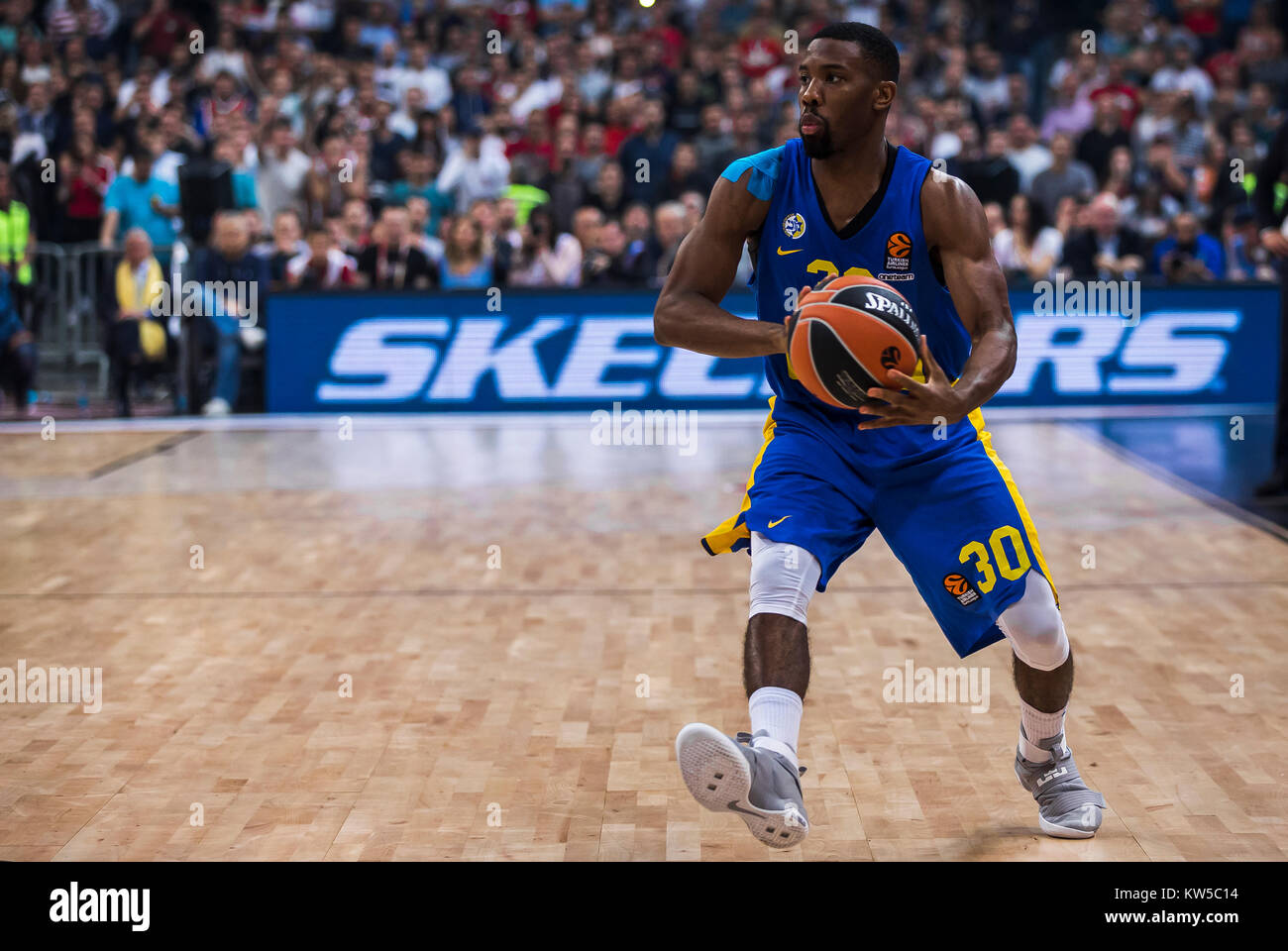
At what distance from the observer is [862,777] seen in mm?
4477

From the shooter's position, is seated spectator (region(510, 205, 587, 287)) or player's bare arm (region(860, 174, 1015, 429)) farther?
seated spectator (region(510, 205, 587, 287))

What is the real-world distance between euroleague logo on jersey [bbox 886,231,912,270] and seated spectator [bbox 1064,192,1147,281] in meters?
10.1

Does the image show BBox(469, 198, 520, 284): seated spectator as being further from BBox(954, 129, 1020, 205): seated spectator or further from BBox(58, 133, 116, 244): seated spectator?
BBox(954, 129, 1020, 205): seated spectator

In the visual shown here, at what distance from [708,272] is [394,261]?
32.4 ft

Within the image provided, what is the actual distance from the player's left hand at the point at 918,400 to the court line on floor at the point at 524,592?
136 inches

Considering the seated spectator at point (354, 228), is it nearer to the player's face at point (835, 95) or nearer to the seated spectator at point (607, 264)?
the seated spectator at point (607, 264)

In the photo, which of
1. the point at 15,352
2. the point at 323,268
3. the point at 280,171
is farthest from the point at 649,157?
the point at 15,352

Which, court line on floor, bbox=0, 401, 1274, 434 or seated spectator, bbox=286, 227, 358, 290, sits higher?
seated spectator, bbox=286, 227, 358, 290

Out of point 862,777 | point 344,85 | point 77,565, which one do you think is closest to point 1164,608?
point 862,777

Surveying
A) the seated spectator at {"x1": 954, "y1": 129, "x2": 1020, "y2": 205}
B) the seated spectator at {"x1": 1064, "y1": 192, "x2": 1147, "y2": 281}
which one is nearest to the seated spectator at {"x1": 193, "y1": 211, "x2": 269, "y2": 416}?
the seated spectator at {"x1": 954, "y1": 129, "x2": 1020, "y2": 205}

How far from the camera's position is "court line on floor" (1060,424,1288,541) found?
27.5 ft

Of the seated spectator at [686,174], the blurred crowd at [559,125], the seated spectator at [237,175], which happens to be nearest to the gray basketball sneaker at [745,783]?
the blurred crowd at [559,125]

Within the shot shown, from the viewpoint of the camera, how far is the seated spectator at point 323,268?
13516 millimetres

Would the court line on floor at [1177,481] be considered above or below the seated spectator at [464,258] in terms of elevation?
below
